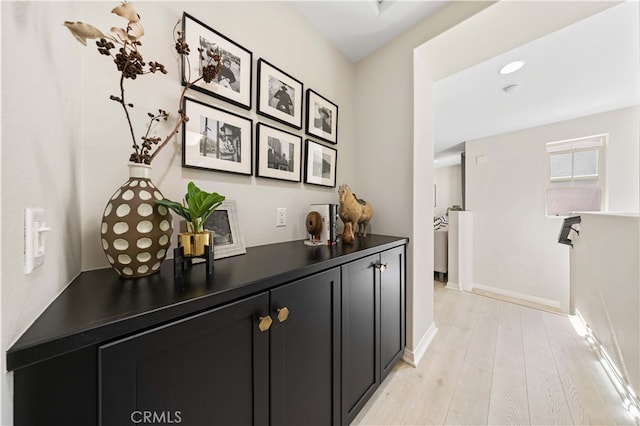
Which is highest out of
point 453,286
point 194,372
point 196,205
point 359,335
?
point 196,205

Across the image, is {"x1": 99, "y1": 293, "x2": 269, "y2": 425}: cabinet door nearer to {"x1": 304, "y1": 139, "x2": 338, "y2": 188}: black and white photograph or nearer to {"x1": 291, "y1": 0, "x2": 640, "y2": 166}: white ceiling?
{"x1": 304, "y1": 139, "x2": 338, "y2": 188}: black and white photograph

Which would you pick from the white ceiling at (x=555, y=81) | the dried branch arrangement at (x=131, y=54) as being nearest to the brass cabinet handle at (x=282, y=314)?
the dried branch arrangement at (x=131, y=54)

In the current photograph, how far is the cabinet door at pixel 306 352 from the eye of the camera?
28.7 inches

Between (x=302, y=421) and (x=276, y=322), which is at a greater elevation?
(x=276, y=322)

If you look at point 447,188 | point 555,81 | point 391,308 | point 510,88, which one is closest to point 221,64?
point 391,308

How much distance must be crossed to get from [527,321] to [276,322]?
285 centimetres

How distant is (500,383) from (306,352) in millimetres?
1487

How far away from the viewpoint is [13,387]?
0.36 metres

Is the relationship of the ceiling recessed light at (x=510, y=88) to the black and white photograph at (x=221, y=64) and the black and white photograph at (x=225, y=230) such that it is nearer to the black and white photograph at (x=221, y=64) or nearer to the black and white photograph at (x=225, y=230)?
the black and white photograph at (x=221, y=64)

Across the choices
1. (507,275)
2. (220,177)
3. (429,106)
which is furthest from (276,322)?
(507,275)

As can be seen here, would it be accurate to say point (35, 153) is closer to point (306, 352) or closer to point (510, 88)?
point (306, 352)

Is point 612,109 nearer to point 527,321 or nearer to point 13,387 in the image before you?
point 527,321

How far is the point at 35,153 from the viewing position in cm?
45

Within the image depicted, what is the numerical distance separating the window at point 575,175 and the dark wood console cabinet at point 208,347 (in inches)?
157
